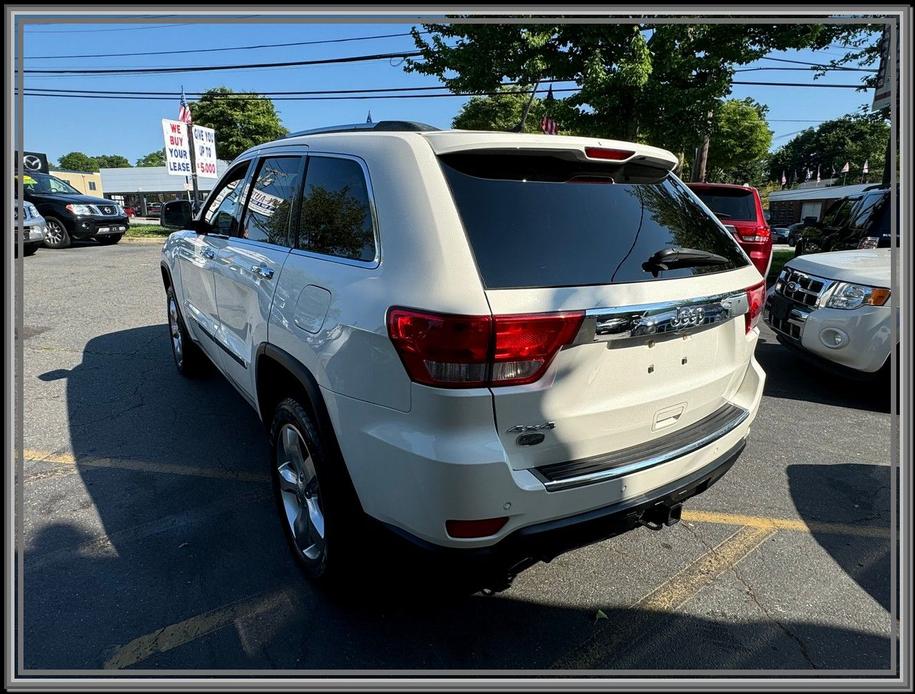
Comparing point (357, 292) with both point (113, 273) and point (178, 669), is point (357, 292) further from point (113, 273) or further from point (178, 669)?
point (113, 273)

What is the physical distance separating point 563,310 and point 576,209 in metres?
0.53

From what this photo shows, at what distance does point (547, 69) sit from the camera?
1227 centimetres

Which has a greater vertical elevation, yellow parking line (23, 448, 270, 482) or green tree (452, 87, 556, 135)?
green tree (452, 87, 556, 135)

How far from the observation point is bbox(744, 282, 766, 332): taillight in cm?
251

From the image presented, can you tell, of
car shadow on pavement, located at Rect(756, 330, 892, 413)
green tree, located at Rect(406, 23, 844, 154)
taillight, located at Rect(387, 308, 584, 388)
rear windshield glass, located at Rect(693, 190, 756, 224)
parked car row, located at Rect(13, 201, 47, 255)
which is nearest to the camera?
taillight, located at Rect(387, 308, 584, 388)

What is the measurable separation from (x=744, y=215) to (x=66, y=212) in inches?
608

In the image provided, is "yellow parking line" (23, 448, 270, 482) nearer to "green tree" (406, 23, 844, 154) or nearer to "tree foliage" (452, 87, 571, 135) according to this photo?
"green tree" (406, 23, 844, 154)

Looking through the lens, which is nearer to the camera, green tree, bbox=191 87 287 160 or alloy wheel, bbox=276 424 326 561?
alloy wheel, bbox=276 424 326 561

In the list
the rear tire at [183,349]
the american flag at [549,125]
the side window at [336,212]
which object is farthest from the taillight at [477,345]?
the american flag at [549,125]

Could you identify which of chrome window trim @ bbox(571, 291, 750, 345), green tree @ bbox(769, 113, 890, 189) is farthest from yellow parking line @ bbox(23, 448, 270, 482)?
green tree @ bbox(769, 113, 890, 189)

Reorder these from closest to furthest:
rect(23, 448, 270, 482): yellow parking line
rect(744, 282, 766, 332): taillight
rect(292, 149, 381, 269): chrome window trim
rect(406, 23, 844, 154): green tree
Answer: rect(292, 149, 381, 269): chrome window trim < rect(744, 282, 766, 332): taillight < rect(23, 448, 270, 482): yellow parking line < rect(406, 23, 844, 154): green tree

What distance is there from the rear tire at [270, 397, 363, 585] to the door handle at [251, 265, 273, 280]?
2.05ft

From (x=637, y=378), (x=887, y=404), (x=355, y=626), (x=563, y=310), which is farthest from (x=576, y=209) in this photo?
(x=887, y=404)

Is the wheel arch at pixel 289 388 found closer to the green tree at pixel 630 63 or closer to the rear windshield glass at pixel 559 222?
the rear windshield glass at pixel 559 222
